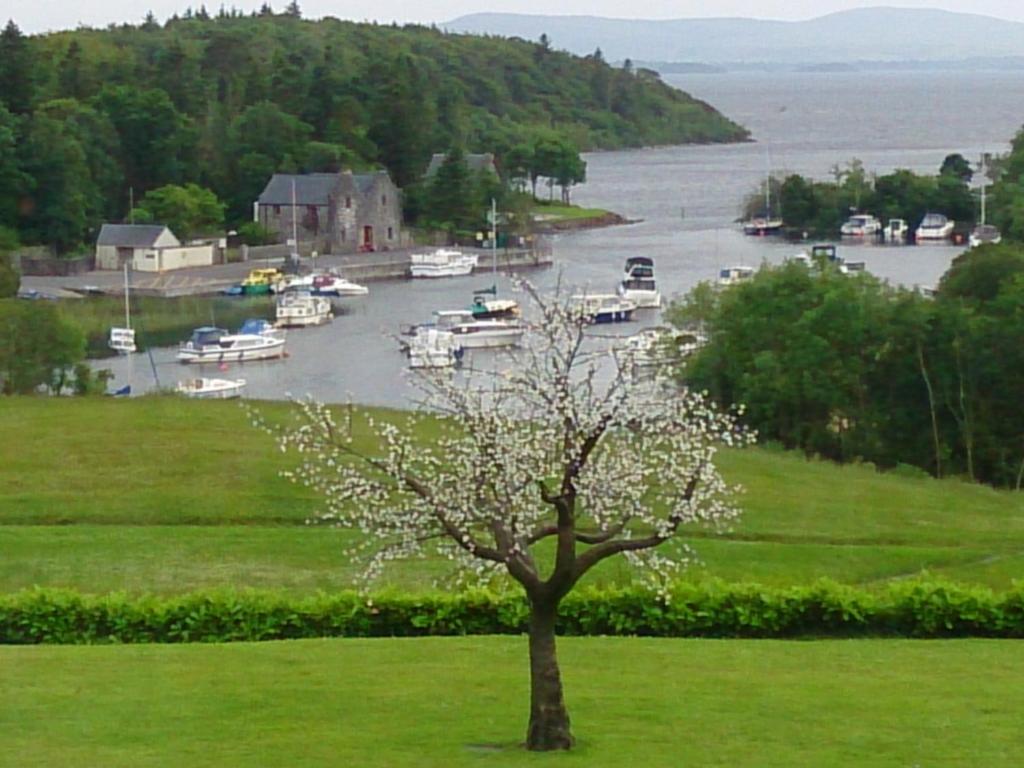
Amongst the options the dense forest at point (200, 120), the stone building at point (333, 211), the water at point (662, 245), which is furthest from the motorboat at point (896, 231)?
the dense forest at point (200, 120)

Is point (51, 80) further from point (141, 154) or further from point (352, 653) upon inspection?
point (352, 653)

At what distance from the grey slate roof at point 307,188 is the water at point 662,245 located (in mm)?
6848

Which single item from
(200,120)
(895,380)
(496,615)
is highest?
(200,120)

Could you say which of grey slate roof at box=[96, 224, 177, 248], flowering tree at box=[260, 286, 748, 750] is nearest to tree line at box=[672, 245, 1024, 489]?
flowering tree at box=[260, 286, 748, 750]

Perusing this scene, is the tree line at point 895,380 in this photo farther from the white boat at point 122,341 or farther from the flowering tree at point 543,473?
the white boat at point 122,341

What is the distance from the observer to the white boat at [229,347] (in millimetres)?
36156

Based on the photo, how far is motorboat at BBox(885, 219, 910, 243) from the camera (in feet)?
183

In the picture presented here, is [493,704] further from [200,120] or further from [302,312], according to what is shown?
[200,120]

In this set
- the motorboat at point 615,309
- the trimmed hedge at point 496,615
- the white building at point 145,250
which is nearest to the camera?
the trimmed hedge at point 496,615

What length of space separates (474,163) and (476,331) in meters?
29.4

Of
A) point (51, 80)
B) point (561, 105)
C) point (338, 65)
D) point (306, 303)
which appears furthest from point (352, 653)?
point (561, 105)

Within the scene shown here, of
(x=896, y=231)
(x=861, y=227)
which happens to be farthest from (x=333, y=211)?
(x=896, y=231)

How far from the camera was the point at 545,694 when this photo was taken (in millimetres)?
6914

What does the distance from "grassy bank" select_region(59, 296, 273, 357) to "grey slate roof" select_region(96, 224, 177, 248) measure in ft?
14.5
